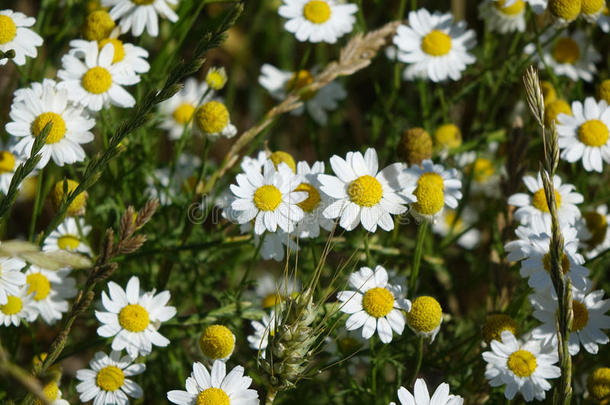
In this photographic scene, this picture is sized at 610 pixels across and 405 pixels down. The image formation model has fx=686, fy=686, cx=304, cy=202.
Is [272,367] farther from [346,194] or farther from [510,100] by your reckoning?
[510,100]

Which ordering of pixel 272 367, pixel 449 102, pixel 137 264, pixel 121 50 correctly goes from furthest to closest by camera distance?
pixel 449 102 < pixel 137 264 < pixel 121 50 < pixel 272 367

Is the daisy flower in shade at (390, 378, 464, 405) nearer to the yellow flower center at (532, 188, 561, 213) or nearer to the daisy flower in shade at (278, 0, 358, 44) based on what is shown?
the yellow flower center at (532, 188, 561, 213)

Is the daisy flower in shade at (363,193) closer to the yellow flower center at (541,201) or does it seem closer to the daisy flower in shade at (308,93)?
the yellow flower center at (541,201)

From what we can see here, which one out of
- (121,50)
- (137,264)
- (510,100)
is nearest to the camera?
(121,50)

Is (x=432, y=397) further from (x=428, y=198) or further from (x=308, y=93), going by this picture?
(x=308, y=93)

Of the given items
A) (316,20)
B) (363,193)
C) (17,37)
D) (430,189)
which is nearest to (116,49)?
(17,37)

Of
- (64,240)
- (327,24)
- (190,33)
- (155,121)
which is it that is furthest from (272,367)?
(190,33)
